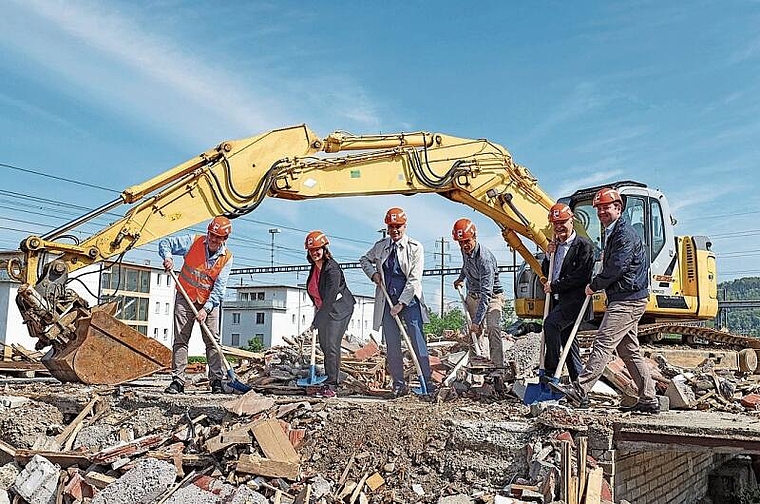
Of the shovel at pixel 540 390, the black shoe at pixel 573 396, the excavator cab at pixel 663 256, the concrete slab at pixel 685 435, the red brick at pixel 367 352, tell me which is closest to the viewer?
the concrete slab at pixel 685 435

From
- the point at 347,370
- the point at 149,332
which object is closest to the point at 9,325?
the point at 149,332

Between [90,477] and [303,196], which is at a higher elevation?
[303,196]

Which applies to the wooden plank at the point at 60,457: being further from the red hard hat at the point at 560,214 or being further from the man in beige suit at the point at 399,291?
the red hard hat at the point at 560,214

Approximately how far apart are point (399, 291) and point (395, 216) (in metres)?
0.83

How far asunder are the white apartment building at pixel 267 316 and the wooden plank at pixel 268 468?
45.9 meters

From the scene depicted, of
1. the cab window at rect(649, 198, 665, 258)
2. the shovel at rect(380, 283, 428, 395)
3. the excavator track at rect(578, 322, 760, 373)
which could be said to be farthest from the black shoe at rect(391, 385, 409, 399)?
the cab window at rect(649, 198, 665, 258)

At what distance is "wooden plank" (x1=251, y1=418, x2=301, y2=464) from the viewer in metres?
5.94

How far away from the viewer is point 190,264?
330 inches

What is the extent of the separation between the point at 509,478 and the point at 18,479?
13.2 feet

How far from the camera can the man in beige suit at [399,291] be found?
7934 mm

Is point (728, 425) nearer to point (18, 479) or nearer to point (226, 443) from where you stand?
point (226, 443)

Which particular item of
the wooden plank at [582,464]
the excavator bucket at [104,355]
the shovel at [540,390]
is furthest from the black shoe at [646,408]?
the excavator bucket at [104,355]

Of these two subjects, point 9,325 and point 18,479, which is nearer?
point 18,479

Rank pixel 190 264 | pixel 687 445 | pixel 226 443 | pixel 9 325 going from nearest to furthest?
pixel 687 445 < pixel 226 443 < pixel 190 264 < pixel 9 325
